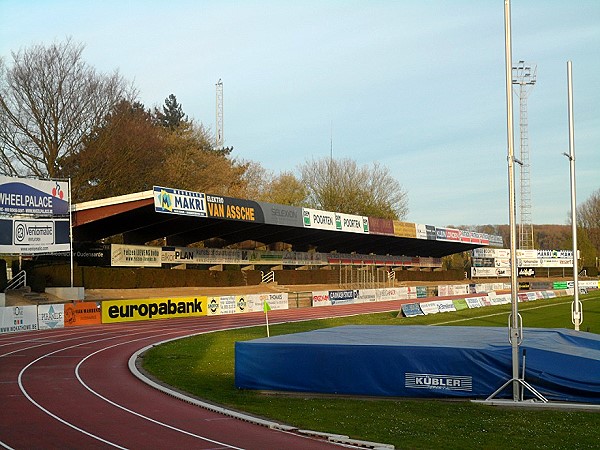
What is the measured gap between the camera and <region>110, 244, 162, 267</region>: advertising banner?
5059cm

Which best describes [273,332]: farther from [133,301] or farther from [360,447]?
[360,447]

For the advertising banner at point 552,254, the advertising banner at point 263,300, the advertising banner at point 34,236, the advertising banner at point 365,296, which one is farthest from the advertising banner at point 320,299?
the advertising banner at point 552,254

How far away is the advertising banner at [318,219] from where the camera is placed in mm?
63281

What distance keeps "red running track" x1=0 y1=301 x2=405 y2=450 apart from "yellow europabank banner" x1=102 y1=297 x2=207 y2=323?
903cm

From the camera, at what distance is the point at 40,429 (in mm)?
14266

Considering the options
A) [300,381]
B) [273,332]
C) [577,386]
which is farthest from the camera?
[273,332]

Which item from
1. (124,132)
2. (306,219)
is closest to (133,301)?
(124,132)

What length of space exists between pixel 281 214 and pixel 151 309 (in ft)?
64.8

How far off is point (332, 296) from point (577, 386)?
4305 cm

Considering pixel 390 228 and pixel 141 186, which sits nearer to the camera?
pixel 141 186

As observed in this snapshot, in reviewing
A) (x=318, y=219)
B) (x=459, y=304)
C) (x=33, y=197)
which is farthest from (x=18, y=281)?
(x=459, y=304)

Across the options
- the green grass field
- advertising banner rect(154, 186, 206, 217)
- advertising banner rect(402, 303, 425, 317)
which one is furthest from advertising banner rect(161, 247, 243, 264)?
the green grass field

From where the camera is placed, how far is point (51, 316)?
36812mm

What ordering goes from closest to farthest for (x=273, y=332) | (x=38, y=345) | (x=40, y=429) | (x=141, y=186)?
(x=40, y=429) → (x=38, y=345) → (x=273, y=332) → (x=141, y=186)
